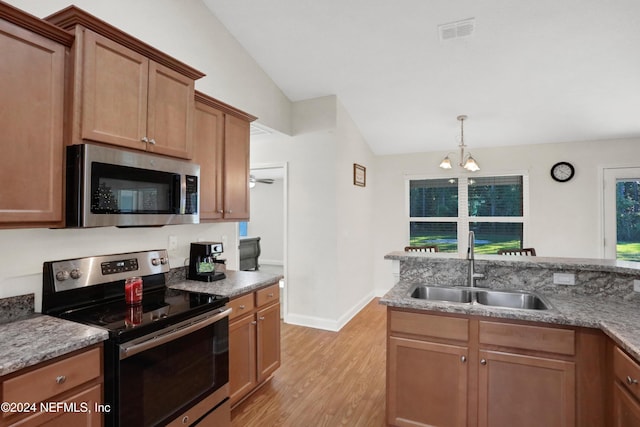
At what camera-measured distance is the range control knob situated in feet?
5.90

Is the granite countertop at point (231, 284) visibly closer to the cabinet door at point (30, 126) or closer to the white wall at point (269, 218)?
the cabinet door at point (30, 126)

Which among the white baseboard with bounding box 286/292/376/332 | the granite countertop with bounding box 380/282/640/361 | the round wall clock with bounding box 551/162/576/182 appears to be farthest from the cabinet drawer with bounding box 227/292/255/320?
the round wall clock with bounding box 551/162/576/182

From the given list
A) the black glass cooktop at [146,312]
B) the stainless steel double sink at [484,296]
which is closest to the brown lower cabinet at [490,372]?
the stainless steel double sink at [484,296]

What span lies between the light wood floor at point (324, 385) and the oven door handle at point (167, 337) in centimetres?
83

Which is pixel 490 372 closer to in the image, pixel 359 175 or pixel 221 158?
pixel 221 158

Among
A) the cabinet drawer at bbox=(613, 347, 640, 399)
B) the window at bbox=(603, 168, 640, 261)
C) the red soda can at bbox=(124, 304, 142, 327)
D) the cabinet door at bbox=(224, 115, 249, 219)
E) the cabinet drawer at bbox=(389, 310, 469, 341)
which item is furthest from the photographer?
the window at bbox=(603, 168, 640, 261)

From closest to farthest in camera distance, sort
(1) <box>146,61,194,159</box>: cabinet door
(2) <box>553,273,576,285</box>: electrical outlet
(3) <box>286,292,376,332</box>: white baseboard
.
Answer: (1) <box>146,61,194,159</box>: cabinet door → (2) <box>553,273,576,285</box>: electrical outlet → (3) <box>286,292,376,332</box>: white baseboard

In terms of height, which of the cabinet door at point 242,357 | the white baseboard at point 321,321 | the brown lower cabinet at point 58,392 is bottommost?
the white baseboard at point 321,321

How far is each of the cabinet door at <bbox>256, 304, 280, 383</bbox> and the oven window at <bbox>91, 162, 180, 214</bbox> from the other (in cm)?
106

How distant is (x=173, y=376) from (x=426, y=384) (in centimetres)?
142

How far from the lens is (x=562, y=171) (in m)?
4.58

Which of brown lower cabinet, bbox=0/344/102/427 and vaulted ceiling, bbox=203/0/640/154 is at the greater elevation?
vaulted ceiling, bbox=203/0/640/154

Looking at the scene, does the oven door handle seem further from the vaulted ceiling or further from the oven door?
the vaulted ceiling

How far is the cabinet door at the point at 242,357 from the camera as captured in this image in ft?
7.44
